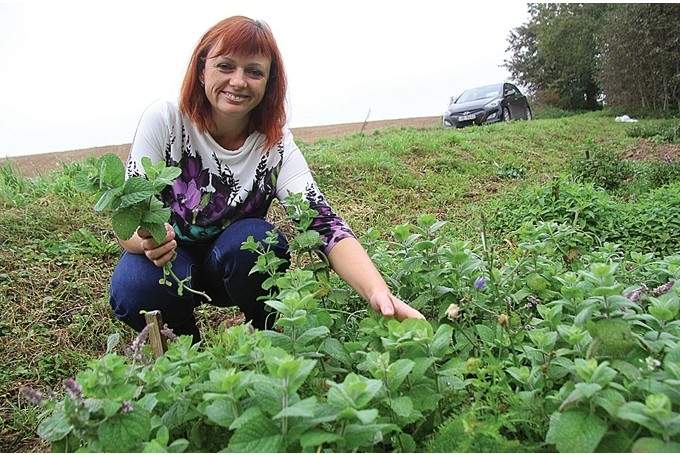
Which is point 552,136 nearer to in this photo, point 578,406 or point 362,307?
point 362,307

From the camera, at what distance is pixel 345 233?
1.92 metres

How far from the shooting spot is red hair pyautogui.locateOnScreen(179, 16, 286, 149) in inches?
80.7

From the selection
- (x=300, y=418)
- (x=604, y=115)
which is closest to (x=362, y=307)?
(x=300, y=418)

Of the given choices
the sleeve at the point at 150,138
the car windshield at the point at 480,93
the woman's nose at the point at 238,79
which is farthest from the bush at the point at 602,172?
the car windshield at the point at 480,93

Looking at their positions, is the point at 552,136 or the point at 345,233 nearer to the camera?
the point at 345,233

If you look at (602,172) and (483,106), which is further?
(483,106)

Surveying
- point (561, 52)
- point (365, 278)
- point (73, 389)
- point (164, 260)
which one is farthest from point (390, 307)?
point (561, 52)

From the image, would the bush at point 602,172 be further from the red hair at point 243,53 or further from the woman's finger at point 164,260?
the woman's finger at point 164,260

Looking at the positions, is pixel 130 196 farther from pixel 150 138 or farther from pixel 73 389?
pixel 150 138

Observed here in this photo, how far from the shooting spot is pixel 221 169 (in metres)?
2.21

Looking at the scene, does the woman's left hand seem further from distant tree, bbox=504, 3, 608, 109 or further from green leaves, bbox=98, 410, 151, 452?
distant tree, bbox=504, 3, 608, 109

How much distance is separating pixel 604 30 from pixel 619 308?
1975 centimetres

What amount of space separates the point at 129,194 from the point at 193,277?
99 cm

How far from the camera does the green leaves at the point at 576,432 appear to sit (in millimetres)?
910
